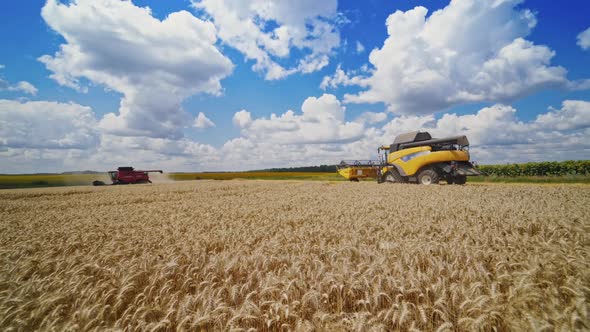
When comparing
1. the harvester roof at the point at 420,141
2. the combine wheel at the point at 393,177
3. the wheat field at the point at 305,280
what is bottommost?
the wheat field at the point at 305,280

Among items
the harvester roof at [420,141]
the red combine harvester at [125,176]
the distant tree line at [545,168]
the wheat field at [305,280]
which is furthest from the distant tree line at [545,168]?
the red combine harvester at [125,176]

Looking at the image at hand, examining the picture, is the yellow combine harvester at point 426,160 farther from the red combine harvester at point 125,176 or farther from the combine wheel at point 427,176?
the red combine harvester at point 125,176

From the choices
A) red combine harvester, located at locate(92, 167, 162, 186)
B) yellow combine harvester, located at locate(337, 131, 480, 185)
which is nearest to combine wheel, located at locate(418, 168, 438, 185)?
yellow combine harvester, located at locate(337, 131, 480, 185)

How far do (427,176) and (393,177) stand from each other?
349 centimetres

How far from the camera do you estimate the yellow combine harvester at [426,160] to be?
18.5 m

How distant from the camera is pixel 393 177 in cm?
2253

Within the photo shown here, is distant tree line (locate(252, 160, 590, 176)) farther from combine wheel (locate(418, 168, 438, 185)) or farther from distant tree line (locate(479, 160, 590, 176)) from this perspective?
combine wheel (locate(418, 168, 438, 185))

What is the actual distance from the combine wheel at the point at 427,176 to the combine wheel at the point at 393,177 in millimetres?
1757

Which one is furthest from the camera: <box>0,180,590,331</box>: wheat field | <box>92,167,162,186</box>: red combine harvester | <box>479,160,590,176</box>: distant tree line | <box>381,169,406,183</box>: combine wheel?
<box>92,167,162,186</box>: red combine harvester

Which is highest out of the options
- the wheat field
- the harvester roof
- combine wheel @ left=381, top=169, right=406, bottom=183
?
the harvester roof

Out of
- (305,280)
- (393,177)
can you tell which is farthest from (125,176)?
(305,280)

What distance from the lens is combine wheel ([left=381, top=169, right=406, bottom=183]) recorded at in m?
21.6

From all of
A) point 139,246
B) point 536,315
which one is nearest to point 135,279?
point 139,246

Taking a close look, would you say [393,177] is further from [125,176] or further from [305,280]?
[125,176]
